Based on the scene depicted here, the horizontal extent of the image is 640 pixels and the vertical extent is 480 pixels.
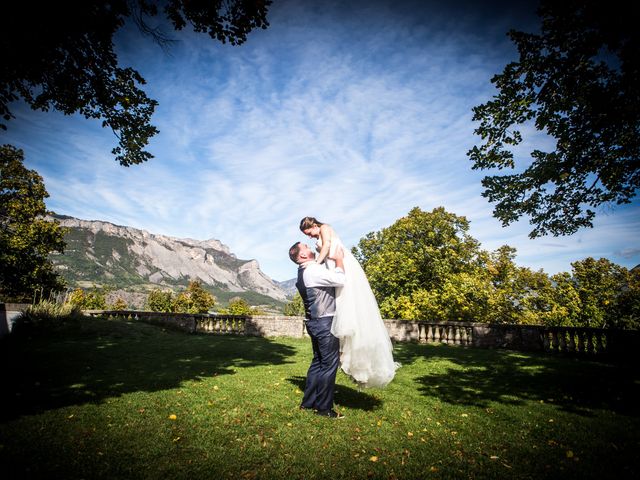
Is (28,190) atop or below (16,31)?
atop

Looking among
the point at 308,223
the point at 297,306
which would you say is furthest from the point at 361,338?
the point at 297,306

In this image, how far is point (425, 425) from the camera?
492 centimetres

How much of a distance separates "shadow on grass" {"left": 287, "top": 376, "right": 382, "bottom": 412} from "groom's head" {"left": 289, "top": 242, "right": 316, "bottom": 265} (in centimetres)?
291

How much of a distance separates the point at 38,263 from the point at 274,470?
1346 inches

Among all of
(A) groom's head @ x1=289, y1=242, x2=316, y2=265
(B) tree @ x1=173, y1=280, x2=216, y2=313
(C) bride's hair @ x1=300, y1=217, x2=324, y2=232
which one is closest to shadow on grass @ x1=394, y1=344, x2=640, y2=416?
(A) groom's head @ x1=289, y1=242, x2=316, y2=265

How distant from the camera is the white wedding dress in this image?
4961 millimetres

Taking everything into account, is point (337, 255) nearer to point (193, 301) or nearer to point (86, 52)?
point (86, 52)

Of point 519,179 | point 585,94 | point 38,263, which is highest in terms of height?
point 585,94

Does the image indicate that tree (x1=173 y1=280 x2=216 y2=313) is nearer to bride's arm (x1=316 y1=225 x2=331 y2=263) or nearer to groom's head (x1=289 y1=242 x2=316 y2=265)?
groom's head (x1=289 y1=242 x2=316 y2=265)

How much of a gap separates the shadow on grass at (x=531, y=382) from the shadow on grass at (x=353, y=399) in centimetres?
156

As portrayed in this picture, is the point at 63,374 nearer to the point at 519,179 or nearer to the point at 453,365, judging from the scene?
the point at 453,365

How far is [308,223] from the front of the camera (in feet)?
18.5

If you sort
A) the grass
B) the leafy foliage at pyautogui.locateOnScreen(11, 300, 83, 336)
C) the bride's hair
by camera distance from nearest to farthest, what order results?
1. the grass
2. the bride's hair
3. the leafy foliage at pyautogui.locateOnScreen(11, 300, 83, 336)

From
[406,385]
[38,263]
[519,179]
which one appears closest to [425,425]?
[406,385]
